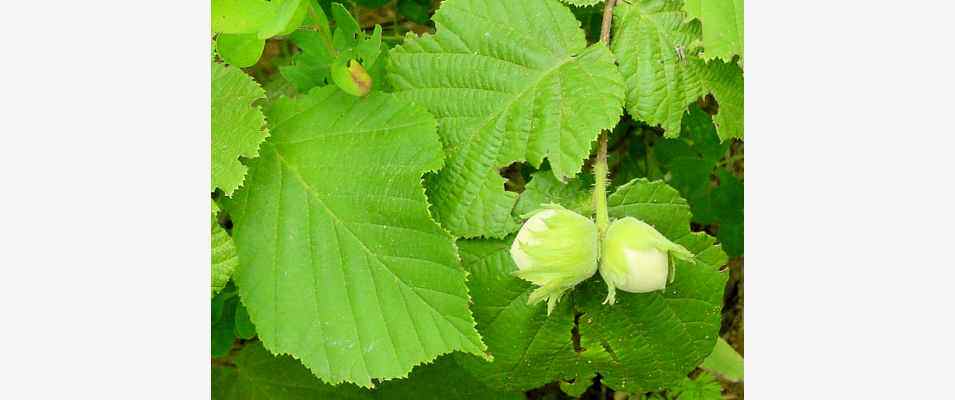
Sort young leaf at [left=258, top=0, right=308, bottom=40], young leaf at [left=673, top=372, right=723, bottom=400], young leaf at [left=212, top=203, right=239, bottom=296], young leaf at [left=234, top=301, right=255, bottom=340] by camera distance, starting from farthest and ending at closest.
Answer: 1. young leaf at [left=673, top=372, right=723, bottom=400]
2. young leaf at [left=234, top=301, right=255, bottom=340]
3. young leaf at [left=212, top=203, right=239, bottom=296]
4. young leaf at [left=258, top=0, right=308, bottom=40]

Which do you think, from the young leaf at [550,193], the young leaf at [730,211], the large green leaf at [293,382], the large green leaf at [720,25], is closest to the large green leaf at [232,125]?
the young leaf at [550,193]

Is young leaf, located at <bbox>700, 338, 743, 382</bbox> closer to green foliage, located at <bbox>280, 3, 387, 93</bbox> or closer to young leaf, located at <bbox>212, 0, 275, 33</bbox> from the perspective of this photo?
green foliage, located at <bbox>280, 3, 387, 93</bbox>

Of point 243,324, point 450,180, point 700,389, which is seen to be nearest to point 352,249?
point 450,180

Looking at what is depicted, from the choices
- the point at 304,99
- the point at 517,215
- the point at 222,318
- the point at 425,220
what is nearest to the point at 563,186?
the point at 517,215

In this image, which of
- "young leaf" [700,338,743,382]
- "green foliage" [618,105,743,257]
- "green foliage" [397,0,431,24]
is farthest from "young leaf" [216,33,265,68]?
"young leaf" [700,338,743,382]

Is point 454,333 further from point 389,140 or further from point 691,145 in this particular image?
point 691,145

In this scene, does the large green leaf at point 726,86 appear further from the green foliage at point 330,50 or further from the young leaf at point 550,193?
the green foliage at point 330,50
